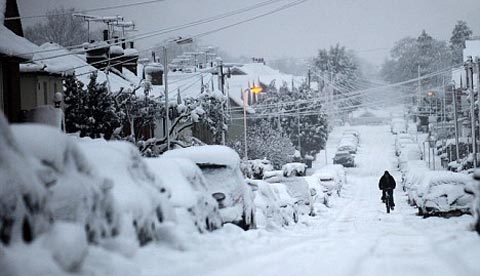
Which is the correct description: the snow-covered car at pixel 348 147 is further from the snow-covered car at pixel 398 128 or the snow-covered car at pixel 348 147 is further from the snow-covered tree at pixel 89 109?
the snow-covered tree at pixel 89 109

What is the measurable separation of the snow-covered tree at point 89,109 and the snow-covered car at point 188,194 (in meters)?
23.8

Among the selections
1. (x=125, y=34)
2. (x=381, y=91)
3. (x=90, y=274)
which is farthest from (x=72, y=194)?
(x=381, y=91)

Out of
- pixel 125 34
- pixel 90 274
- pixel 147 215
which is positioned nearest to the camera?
pixel 90 274

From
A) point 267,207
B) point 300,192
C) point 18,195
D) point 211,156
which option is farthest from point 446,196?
point 18,195

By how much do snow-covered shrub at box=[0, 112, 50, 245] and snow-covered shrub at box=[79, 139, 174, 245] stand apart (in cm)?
233

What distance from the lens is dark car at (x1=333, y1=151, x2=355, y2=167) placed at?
263 ft

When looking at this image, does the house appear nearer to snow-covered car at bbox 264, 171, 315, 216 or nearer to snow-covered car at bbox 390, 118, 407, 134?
snow-covered car at bbox 264, 171, 315, 216

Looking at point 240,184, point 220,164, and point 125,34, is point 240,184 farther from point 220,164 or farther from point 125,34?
point 125,34

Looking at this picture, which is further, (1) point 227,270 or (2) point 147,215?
(2) point 147,215

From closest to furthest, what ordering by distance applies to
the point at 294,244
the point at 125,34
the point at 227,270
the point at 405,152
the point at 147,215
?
1. the point at 227,270
2. the point at 147,215
3. the point at 294,244
4. the point at 125,34
5. the point at 405,152

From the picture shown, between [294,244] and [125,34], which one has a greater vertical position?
[125,34]

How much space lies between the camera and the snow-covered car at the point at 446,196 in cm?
2491

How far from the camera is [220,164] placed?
1789cm

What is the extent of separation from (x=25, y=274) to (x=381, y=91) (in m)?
168
